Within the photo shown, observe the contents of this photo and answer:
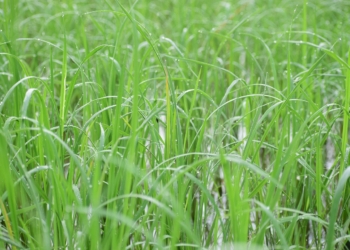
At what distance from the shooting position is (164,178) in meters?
1.12

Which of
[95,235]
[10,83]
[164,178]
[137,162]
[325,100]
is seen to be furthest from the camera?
[325,100]

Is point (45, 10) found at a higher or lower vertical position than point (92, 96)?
higher

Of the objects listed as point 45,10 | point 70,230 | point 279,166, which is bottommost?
point 70,230

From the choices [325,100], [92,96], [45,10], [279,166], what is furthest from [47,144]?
[45,10]

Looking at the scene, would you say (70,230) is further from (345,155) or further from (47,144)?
(345,155)

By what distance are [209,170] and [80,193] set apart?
0.29 meters

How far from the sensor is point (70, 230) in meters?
0.96

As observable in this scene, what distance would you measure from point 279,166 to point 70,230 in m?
0.41

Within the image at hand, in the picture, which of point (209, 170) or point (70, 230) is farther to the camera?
point (209, 170)

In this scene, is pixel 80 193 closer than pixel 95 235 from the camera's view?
No

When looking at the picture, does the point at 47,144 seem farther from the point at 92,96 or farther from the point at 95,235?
the point at 92,96

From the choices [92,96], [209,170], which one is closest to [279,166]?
[209,170]

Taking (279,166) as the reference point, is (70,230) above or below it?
below

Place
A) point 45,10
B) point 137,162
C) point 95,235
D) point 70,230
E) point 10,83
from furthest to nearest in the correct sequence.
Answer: point 45,10, point 10,83, point 137,162, point 70,230, point 95,235
